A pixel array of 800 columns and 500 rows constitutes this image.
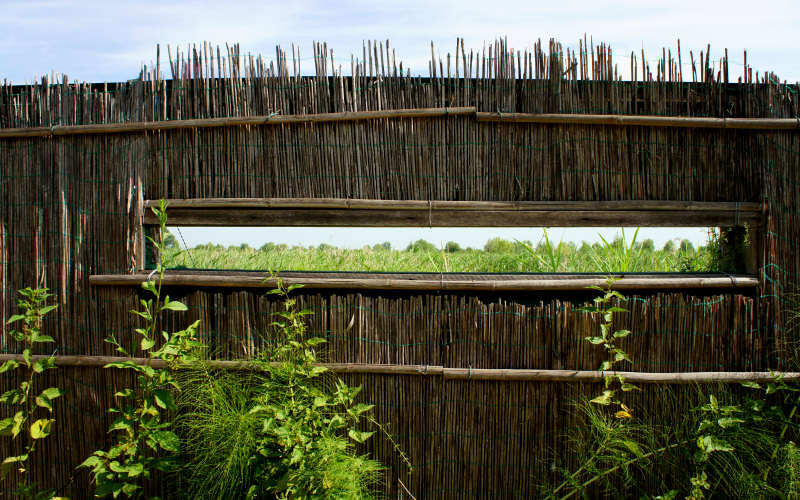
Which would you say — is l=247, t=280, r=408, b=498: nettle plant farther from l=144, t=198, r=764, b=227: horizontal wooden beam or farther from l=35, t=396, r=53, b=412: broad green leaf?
l=35, t=396, r=53, b=412: broad green leaf

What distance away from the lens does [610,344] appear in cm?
295

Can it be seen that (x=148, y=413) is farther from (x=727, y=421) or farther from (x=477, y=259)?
(x=477, y=259)

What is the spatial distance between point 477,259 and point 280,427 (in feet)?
14.6

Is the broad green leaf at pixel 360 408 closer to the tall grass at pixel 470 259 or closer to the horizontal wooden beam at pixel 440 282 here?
the horizontal wooden beam at pixel 440 282

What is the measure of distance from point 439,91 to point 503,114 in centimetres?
41

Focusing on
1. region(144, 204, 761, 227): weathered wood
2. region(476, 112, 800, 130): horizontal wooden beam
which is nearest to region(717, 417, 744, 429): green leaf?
region(144, 204, 761, 227): weathered wood

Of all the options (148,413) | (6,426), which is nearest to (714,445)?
(148,413)

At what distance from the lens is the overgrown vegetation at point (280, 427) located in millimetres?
2594

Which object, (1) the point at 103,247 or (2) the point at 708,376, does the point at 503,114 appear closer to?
(2) the point at 708,376

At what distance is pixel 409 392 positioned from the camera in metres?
2.99

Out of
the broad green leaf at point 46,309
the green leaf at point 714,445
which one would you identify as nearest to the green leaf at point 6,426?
the broad green leaf at point 46,309

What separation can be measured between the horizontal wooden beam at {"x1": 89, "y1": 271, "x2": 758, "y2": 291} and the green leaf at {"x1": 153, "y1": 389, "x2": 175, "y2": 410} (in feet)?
2.08

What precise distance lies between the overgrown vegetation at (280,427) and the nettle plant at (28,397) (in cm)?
82

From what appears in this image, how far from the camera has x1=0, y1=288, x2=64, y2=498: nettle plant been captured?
9.71 feet
